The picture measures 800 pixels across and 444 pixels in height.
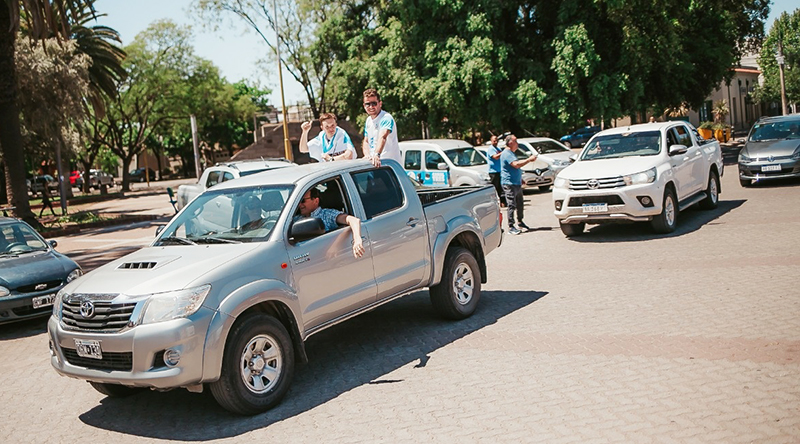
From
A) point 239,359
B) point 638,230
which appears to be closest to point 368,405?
point 239,359

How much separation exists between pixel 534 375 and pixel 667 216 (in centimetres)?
771

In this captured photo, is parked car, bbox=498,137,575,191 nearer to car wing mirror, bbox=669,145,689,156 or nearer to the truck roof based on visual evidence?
car wing mirror, bbox=669,145,689,156

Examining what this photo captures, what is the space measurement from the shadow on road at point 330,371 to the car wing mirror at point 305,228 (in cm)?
130

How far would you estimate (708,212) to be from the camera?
15250mm

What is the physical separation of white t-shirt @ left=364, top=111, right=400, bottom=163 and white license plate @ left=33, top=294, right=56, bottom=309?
15.6ft

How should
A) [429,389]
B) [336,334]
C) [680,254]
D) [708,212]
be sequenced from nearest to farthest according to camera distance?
[429,389], [336,334], [680,254], [708,212]

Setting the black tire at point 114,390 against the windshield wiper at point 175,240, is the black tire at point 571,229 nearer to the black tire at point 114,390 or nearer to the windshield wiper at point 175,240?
the windshield wiper at point 175,240

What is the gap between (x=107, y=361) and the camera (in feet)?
18.0

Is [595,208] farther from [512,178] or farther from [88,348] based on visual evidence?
[88,348]

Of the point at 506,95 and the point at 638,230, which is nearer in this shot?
the point at 638,230

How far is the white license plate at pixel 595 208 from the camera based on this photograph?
12.5 meters

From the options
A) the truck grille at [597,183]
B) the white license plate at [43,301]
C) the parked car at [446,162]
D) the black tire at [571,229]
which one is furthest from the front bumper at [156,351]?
the parked car at [446,162]

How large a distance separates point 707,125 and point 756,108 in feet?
144

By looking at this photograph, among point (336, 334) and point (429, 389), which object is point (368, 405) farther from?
point (336, 334)
